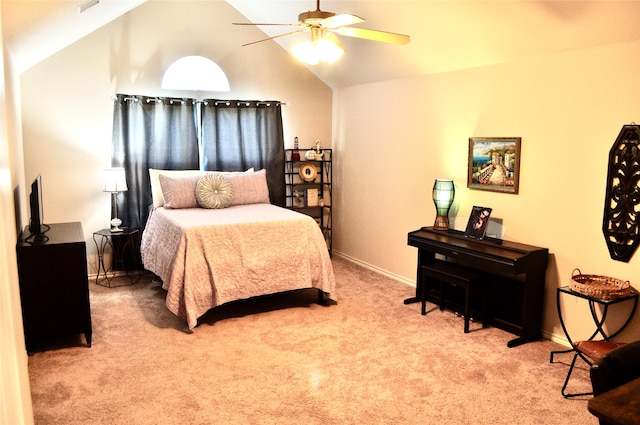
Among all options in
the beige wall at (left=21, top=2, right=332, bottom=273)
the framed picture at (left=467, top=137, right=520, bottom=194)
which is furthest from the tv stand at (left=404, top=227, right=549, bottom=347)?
the beige wall at (left=21, top=2, right=332, bottom=273)

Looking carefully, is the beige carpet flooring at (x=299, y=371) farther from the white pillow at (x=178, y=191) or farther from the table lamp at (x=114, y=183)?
the white pillow at (x=178, y=191)

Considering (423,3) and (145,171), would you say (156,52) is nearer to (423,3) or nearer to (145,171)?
(145,171)

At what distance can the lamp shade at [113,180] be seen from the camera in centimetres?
483

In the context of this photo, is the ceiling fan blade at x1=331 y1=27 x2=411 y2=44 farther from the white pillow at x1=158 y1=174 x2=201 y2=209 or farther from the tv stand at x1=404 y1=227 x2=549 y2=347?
the white pillow at x1=158 y1=174 x2=201 y2=209

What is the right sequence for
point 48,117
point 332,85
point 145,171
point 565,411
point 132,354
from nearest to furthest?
point 565,411 < point 132,354 < point 48,117 < point 145,171 < point 332,85

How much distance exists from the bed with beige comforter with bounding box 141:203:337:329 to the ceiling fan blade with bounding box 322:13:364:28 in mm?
1763

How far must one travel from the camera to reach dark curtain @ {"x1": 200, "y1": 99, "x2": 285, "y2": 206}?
219 inches

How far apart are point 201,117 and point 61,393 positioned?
3339 mm

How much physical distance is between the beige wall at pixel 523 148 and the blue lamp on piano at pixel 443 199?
13cm

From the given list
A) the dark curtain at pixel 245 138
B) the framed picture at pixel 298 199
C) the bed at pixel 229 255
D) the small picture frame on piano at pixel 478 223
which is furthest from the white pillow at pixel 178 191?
the small picture frame on piano at pixel 478 223

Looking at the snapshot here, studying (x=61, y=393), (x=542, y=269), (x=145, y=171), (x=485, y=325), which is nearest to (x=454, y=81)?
(x=542, y=269)

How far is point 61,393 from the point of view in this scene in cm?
290

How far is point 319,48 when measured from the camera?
310 cm

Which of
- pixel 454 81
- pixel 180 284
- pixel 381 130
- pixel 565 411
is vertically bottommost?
pixel 565 411
